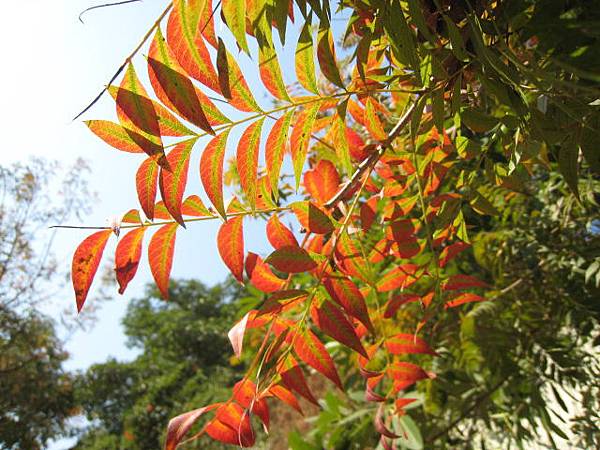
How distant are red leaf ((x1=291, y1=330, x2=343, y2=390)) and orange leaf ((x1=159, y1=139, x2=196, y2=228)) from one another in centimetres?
18

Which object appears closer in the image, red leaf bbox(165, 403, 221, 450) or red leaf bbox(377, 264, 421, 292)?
red leaf bbox(165, 403, 221, 450)

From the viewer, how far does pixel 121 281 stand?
396 mm

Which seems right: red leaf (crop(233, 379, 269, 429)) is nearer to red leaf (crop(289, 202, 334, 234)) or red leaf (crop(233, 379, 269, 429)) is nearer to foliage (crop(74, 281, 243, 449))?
red leaf (crop(289, 202, 334, 234))

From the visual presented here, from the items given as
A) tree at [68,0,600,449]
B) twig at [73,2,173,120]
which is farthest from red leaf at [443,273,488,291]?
twig at [73,2,173,120]

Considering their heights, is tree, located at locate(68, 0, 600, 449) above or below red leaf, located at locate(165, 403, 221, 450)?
above

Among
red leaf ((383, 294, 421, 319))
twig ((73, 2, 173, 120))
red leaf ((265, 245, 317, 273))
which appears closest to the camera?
twig ((73, 2, 173, 120))

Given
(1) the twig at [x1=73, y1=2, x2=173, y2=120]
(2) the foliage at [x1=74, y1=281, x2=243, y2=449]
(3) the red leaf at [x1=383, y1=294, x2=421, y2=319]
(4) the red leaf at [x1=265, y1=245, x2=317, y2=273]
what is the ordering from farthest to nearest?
(2) the foliage at [x1=74, y1=281, x2=243, y2=449]
(3) the red leaf at [x1=383, y1=294, x2=421, y2=319]
(4) the red leaf at [x1=265, y1=245, x2=317, y2=273]
(1) the twig at [x1=73, y1=2, x2=173, y2=120]

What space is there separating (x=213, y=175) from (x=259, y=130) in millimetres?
57

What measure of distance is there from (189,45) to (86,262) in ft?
0.65

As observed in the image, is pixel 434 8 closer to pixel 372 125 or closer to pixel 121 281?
pixel 372 125

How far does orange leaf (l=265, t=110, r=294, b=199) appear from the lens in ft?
1.26

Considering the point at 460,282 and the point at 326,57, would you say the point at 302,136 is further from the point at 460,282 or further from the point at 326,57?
the point at 460,282

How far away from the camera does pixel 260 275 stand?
0.50m

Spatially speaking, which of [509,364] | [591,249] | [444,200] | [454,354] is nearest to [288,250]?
[444,200]
